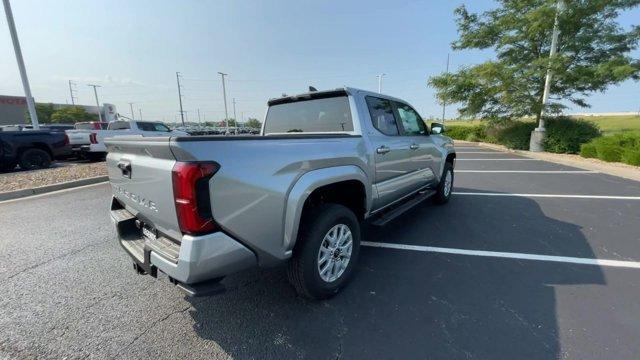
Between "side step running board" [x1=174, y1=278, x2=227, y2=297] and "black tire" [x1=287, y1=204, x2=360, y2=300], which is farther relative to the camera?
"black tire" [x1=287, y1=204, x2=360, y2=300]

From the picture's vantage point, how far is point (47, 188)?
23.2ft

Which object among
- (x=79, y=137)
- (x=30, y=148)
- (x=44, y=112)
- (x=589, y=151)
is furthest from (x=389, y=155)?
(x=44, y=112)

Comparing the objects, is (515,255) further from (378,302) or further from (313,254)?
(313,254)

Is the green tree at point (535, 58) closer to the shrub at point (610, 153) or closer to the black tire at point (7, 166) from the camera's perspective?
the shrub at point (610, 153)

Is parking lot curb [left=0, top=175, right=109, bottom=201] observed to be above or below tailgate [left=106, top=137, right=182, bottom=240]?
below

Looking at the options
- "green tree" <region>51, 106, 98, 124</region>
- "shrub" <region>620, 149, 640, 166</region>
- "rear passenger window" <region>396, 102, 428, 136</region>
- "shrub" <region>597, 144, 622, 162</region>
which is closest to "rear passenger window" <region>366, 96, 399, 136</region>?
"rear passenger window" <region>396, 102, 428, 136</region>

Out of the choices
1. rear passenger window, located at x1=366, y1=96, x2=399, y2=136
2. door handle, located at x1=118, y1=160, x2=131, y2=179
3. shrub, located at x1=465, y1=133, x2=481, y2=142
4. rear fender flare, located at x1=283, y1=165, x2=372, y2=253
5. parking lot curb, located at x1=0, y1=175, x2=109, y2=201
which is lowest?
shrub, located at x1=465, y1=133, x2=481, y2=142

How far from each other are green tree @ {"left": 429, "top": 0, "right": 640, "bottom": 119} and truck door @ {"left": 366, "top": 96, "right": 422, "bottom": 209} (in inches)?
543

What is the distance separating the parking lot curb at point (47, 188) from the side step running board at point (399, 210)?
7.95 m

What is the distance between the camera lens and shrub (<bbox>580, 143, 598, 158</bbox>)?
11837 millimetres

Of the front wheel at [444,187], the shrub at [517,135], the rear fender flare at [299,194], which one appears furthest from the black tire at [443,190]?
the shrub at [517,135]

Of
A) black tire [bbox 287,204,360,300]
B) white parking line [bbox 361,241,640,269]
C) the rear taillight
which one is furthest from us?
white parking line [bbox 361,241,640,269]

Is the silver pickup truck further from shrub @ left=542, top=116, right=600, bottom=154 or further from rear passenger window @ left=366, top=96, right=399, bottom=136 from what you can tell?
shrub @ left=542, top=116, right=600, bottom=154

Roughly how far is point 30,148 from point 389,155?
11615 millimetres
